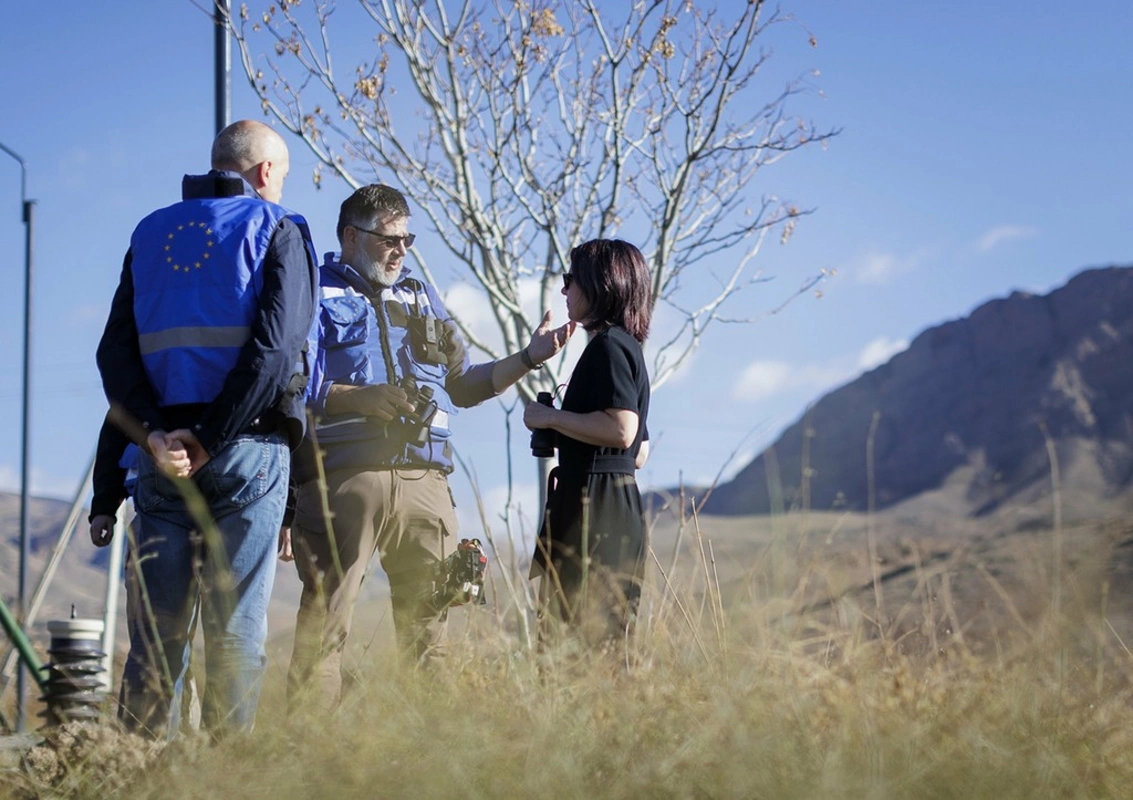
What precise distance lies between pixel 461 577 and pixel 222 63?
4.57 meters

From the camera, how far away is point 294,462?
421cm

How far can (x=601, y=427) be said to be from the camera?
394cm

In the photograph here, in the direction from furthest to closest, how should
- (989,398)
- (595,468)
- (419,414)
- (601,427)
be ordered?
1. (989,398)
2. (419,414)
3. (595,468)
4. (601,427)

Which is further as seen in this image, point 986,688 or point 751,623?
point 751,623

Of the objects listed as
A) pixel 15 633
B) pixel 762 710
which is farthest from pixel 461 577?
pixel 762 710

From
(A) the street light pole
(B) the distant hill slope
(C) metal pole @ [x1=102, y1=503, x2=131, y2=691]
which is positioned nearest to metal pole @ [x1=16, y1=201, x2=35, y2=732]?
(A) the street light pole

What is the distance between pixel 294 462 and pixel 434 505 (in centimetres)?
49

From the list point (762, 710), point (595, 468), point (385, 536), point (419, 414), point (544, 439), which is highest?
point (419, 414)

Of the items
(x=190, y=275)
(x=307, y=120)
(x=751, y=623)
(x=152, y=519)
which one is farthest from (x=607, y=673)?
(x=307, y=120)

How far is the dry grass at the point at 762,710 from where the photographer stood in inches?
101

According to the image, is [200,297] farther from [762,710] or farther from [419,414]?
[762,710]

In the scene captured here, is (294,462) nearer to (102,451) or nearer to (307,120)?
(102,451)

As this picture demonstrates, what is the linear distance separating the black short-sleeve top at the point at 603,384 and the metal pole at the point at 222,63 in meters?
4.02

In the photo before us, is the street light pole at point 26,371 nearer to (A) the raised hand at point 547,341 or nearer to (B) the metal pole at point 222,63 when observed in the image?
(B) the metal pole at point 222,63
